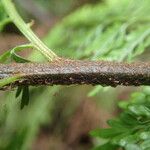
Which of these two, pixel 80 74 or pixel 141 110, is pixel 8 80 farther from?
pixel 141 110

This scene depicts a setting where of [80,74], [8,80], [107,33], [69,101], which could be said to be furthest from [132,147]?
[69,101]

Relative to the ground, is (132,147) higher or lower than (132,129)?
lower

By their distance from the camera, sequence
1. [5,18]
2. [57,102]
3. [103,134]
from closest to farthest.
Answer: [103,134] < [5,18] < [57,102]

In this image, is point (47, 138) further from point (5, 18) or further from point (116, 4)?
point (5, 18)

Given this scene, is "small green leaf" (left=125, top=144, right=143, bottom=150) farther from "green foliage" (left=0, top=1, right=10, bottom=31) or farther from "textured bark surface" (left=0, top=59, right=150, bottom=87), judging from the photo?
"green foliage" (left=0, top=1, right=10, bottom=31)

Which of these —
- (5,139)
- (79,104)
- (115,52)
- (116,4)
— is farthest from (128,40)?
(79,104)

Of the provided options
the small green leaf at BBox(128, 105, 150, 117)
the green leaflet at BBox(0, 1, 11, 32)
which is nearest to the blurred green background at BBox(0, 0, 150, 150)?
the green leaflet at BBox(0, 1, 11, 32)
